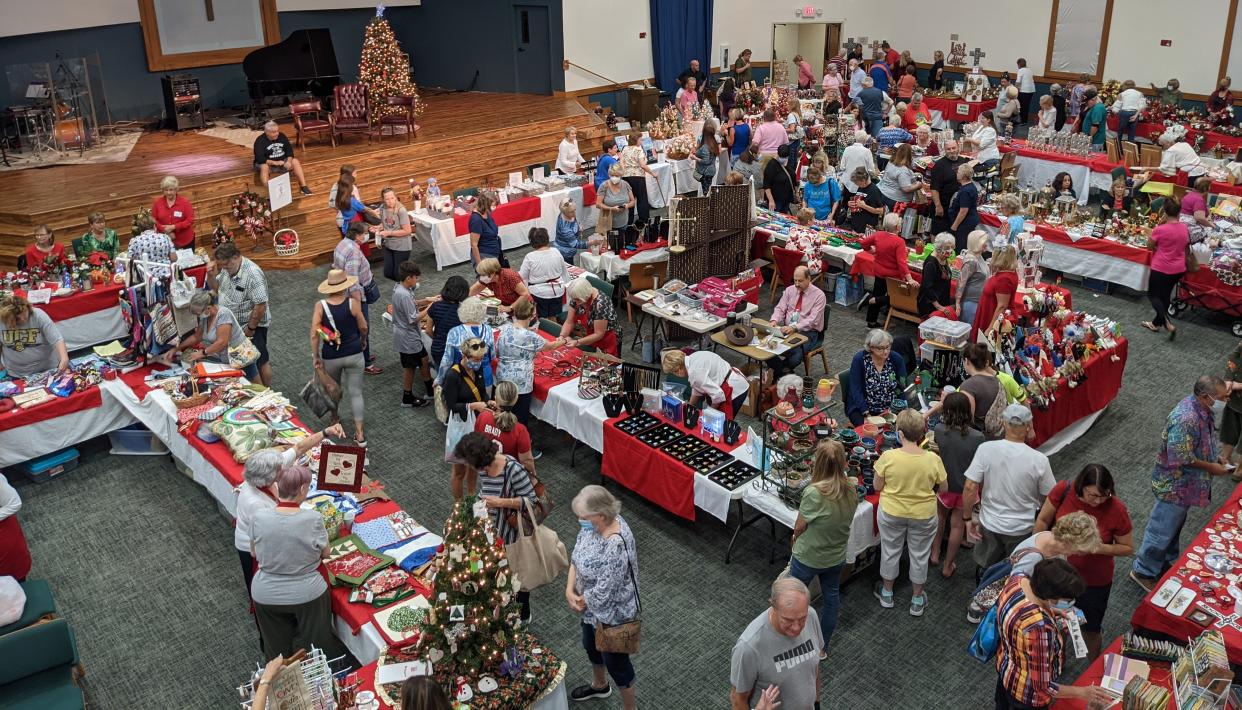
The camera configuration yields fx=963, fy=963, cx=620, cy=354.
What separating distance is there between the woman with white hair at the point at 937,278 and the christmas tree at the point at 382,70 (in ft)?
29.4

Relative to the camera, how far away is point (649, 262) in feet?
31.9

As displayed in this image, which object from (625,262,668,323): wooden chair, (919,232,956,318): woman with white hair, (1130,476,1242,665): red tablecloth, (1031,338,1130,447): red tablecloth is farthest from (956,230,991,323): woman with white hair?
(1130,476,1242,665): red tablecloth

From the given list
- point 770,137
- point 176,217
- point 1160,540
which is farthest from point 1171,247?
point 176,217

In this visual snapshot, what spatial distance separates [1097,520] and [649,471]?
2.81m

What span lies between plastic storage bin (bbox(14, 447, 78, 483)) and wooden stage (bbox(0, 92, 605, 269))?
4569 mm

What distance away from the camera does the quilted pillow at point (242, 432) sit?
634cm

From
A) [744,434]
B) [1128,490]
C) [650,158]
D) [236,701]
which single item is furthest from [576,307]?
[650,158]

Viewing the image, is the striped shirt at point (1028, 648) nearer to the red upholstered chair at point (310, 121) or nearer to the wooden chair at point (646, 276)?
the wooden chair at point (646, 276)

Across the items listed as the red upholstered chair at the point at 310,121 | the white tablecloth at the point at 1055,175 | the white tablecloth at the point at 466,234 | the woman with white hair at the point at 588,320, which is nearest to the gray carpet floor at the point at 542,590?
the woman with white hair at the point at 588,320

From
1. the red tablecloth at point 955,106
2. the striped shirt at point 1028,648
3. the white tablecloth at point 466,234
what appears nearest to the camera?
the striped shirt at point 1028,648

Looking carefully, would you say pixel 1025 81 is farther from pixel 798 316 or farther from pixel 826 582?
pixel 826 582

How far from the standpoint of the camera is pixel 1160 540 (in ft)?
19.7

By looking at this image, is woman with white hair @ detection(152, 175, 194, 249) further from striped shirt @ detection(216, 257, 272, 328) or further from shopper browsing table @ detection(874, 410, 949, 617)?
shopper browsing table @ detection(874, 410, 949, 617)

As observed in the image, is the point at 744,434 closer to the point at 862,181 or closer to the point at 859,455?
the point at 859,455
